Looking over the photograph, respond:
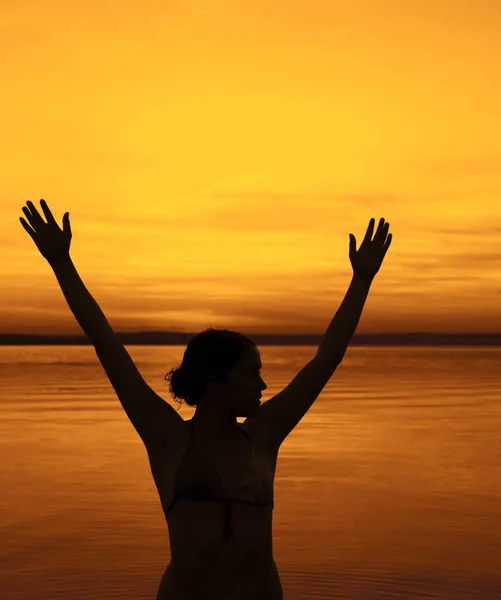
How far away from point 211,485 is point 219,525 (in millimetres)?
140

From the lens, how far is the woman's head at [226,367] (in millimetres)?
3814

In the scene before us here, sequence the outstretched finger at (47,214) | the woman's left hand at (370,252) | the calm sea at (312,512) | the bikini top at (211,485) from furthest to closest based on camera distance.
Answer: the calm sea at (312,512) < the woman's left hand at (370,252) < the outstretched finger at (47,214) < the bikini top at (211,485)

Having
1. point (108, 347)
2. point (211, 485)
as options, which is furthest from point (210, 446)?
point (108, 347)

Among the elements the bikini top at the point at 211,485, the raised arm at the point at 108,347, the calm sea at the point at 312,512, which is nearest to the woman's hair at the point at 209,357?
the raised arm at the point at 108,347

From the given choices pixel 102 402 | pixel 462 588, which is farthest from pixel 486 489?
pixel 102 402

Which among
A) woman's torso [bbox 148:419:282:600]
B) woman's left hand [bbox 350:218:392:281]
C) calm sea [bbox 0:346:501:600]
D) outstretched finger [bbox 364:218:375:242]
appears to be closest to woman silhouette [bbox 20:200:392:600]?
woman's torso [bbox 148:419:282:600]

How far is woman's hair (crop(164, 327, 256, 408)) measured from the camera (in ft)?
12.5

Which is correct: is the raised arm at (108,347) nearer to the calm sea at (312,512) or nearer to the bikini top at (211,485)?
the bikini top at (211,485)

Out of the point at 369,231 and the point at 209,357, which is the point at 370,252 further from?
the point at 209,357

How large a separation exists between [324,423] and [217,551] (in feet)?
77.3

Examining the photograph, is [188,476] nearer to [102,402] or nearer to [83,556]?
[83,556]

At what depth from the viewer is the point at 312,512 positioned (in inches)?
560

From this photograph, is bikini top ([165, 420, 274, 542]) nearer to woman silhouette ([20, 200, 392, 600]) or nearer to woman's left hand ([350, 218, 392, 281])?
woman silhouette ([20, 200, 392, 600])

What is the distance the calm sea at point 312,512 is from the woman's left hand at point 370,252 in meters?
6.64
